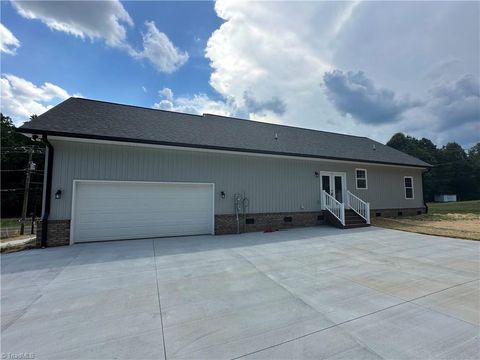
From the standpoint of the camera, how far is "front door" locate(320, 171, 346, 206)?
497 inches

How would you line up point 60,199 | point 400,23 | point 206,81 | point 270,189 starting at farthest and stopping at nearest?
point 206,81 → point 270,189 → point 400,23 → point 60,199

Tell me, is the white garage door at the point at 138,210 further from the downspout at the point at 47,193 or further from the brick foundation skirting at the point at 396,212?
the brick foundation skirting at the point at 396,212

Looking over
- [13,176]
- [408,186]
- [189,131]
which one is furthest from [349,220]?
[13,176]

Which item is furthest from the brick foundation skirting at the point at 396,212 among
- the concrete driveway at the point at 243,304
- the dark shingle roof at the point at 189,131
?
the concrete driveway at the point at 243,304

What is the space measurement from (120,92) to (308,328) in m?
12.5

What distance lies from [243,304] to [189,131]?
27.8ft

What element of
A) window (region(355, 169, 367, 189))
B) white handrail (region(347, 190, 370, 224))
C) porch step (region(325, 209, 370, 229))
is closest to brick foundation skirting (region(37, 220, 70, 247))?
porch step (region(325, 209, 370, 229))

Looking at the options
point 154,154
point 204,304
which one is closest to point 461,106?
point 154,154

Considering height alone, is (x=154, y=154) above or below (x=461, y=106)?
below

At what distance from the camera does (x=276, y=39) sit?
10.2m

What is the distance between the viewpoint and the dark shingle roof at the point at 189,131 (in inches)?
323

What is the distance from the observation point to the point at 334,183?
12.9 meters

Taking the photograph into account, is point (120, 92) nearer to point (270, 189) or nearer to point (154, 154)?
point (154, 154)

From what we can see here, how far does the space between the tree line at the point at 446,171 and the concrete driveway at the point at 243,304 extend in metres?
45.1
